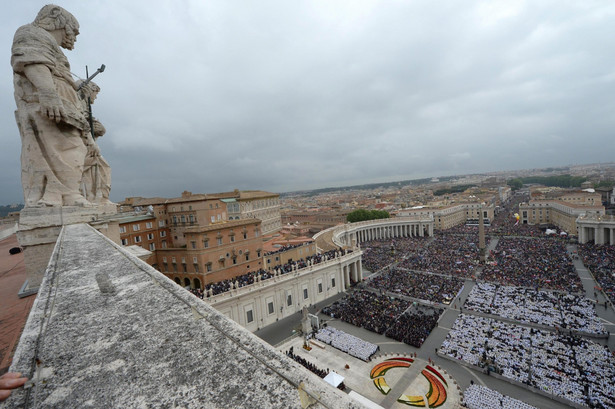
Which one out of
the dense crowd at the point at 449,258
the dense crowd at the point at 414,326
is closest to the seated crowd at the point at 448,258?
the dense crowd at the point at 449,258

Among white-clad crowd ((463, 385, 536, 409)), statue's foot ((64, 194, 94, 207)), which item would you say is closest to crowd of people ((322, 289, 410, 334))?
white-clad crowd ((463, 385, 536, 409))

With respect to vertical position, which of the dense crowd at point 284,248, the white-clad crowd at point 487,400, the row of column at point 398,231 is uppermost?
the dense crowd at point 284,248

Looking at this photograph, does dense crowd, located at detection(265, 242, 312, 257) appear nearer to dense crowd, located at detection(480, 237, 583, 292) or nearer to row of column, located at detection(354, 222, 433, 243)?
dense crowd, located at detection(480, 237, 583, 292)

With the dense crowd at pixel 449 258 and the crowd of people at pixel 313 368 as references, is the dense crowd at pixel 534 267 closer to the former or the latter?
the dense crowd at pixel 449 258

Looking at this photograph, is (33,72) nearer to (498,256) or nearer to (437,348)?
(437,348)

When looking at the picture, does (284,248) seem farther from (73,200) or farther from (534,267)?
(534,267)

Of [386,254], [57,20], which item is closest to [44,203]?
[57,20]

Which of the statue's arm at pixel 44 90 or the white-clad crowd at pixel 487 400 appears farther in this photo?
the white-clad crowd at pixel 487 400
